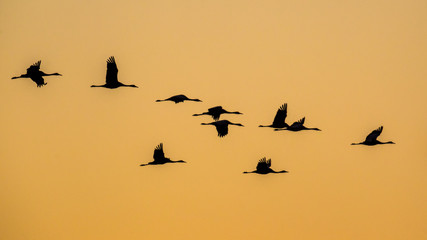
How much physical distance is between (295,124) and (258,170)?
1.64m

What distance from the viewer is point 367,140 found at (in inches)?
1084

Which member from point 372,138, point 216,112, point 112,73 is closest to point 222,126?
point 216,112

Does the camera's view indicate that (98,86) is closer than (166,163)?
Yes

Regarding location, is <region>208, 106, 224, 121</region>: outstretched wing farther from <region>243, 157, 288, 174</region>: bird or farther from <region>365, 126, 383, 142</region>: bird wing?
<region>365, 126, 383, 142</region>: bird wing

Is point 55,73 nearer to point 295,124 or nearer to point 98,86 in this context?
point 98,86

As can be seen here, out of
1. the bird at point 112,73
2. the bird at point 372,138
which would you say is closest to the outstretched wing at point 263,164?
the bird at point 372,138

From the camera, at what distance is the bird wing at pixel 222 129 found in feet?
87.8

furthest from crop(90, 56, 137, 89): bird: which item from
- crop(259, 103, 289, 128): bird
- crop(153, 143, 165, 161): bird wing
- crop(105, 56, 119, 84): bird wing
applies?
crop(259, 103, 289, 128): bird

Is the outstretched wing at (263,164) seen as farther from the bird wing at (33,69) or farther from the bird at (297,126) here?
the bird wing at (33,69)

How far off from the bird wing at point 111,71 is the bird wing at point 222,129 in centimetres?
281

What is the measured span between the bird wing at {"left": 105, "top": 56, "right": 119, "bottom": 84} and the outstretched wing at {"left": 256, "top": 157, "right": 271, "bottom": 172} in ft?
14.7

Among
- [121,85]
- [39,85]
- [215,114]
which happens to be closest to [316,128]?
[215,114]

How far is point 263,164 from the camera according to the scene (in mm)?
27875

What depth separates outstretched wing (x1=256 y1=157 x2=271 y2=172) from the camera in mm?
27802
